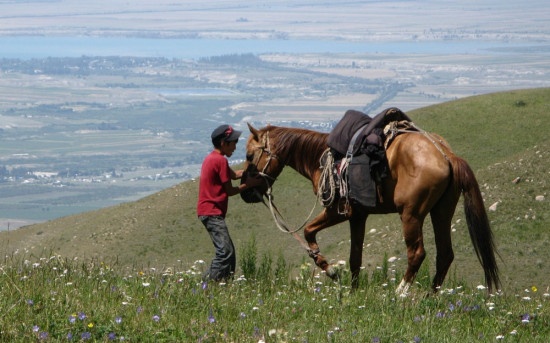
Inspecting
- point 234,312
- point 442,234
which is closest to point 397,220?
point 442,234

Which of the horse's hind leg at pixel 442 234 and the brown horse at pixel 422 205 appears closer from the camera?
the brown horse at pixel 422 205

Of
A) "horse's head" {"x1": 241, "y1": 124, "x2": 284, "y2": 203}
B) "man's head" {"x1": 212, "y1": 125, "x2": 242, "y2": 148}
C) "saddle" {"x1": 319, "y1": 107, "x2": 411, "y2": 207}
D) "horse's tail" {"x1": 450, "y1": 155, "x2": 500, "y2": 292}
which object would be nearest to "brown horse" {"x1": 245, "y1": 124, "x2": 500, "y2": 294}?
"horse's tail" {"x1": 450, "y1": 155, "x2": 500, "y2": 292}

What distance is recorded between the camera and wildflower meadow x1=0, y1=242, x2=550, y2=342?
20.1 feet

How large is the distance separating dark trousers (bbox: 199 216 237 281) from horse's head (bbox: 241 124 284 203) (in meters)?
1.09

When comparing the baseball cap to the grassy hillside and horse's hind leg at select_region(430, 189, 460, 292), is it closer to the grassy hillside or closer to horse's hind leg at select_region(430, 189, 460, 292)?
horse's hind leg at select_region(430, 189, 460, 292)

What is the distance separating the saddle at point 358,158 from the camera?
9.89m

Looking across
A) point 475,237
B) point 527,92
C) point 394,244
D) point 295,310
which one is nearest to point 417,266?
point 475,237

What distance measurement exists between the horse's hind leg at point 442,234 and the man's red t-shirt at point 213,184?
2.53m

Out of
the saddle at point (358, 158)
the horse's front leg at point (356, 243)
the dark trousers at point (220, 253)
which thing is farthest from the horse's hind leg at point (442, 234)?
the dark trousers at point (220, 253)

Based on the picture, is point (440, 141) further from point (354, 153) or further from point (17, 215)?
point (17, 215)

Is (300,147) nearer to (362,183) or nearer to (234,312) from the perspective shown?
(362,183)

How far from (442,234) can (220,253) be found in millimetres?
2684

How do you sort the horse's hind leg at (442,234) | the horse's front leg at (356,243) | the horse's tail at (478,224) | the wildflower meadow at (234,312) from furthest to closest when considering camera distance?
the horse's front leg at (356,243)
the horse's hind leg at (442,234)
the horse's tail at (478,224)
the wildflower meadow at (234,312)

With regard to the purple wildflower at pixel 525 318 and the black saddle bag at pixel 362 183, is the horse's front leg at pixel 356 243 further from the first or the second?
the purple wildflower at pixel 525 318
